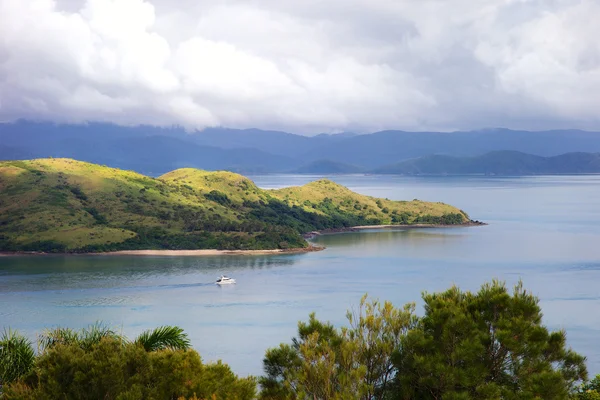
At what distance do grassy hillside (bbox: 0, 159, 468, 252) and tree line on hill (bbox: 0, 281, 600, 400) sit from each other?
10963 centimetres

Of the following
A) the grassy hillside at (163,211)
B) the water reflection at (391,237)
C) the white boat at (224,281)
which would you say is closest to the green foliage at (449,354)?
the white boat at (224,281)

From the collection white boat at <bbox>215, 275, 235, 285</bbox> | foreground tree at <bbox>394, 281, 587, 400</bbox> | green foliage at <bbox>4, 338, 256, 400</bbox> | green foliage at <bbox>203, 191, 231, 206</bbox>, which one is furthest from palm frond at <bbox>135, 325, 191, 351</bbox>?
green foliage at <bbox>203, 191, 231, 206</bbox>

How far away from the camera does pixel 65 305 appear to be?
259 ft

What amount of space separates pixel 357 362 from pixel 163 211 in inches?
5286

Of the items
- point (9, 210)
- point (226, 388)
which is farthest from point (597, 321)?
point (9, 210)

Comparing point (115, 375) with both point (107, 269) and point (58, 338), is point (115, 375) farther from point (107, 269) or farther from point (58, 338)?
point (107, 269)

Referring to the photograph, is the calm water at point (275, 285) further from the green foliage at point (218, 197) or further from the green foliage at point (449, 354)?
the green foliage at point (218, 197)

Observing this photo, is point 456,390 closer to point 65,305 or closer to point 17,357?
point 17,357

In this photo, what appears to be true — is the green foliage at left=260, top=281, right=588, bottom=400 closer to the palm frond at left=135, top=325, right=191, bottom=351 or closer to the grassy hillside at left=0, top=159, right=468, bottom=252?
the palm frond at left=135, top=325, right=191, bottom=351

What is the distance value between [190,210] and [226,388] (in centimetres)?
13588

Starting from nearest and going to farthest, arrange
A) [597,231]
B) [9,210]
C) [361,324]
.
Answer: [361,324] < [9,210] < [597,231]

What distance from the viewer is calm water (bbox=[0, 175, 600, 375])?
67.4 metres

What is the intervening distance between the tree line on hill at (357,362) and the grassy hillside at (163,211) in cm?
10963

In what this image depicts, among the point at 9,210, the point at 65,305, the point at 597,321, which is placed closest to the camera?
the point at 597,321
